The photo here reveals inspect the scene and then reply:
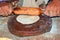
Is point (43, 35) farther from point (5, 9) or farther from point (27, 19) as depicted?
point (5, 9)

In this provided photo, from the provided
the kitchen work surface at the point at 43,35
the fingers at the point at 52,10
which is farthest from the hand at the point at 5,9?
the fingers at the point at 52,10

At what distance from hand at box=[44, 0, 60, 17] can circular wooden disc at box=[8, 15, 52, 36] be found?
43 millimetres

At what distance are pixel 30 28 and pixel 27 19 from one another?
0.17ft

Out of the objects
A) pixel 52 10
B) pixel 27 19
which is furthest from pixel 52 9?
pixel 27 19

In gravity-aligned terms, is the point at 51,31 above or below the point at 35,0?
below

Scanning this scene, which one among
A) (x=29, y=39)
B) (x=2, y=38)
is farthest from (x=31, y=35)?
(x=2, y=38)

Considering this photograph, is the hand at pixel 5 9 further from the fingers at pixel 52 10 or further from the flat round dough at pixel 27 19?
the fingers at pixel 52 10

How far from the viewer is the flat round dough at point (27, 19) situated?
0.71 meters

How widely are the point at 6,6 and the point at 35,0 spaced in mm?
142

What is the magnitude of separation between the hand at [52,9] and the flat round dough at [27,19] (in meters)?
0.06

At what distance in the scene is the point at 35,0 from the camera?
772 mm

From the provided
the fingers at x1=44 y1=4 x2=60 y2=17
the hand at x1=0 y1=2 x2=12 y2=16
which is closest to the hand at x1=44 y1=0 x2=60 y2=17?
the fingers at x1=44 y1=4 x2=60 y2=17

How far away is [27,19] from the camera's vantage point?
0.73 meters

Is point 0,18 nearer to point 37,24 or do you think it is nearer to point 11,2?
point 11,2
